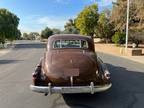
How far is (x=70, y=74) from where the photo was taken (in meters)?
8.02

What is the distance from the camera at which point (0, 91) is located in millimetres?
9516

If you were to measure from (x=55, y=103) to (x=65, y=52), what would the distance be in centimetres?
185

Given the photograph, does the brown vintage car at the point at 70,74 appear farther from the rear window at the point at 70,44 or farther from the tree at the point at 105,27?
the tree at the point at 105,27

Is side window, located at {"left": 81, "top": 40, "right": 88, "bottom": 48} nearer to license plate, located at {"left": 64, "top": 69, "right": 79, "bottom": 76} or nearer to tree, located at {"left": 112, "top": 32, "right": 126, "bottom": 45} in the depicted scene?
license plate, located at {"left": 64, "top": 69, "right": 79, "bottom": 76}

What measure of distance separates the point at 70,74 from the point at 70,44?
90.3 inches

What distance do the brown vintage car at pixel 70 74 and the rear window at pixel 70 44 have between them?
85 centimetres

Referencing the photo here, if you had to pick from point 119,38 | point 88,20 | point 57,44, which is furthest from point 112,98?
point 88,20

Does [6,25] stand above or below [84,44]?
above

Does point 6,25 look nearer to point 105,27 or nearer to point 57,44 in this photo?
point 105,27

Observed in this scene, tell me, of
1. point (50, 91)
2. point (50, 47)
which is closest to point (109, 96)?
point (50, 91)

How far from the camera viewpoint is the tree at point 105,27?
53031 mm

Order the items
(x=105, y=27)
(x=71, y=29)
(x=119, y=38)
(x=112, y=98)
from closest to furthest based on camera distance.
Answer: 1. (x=112, y=98)
2. (x=119, y=38)
3. (x=105, y=27)
4. (x=71, y=29)

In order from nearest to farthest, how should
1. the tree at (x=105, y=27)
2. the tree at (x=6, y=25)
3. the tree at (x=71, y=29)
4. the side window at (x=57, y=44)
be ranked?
the side window at (x=57, y=44)
the tree at (x=105, y=27)
the tree at (x=6, y=25)
the tree at (x=71, y=29)

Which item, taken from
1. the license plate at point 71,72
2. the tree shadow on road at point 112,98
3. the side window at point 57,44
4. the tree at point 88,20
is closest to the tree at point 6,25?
the tree at point 88,20
